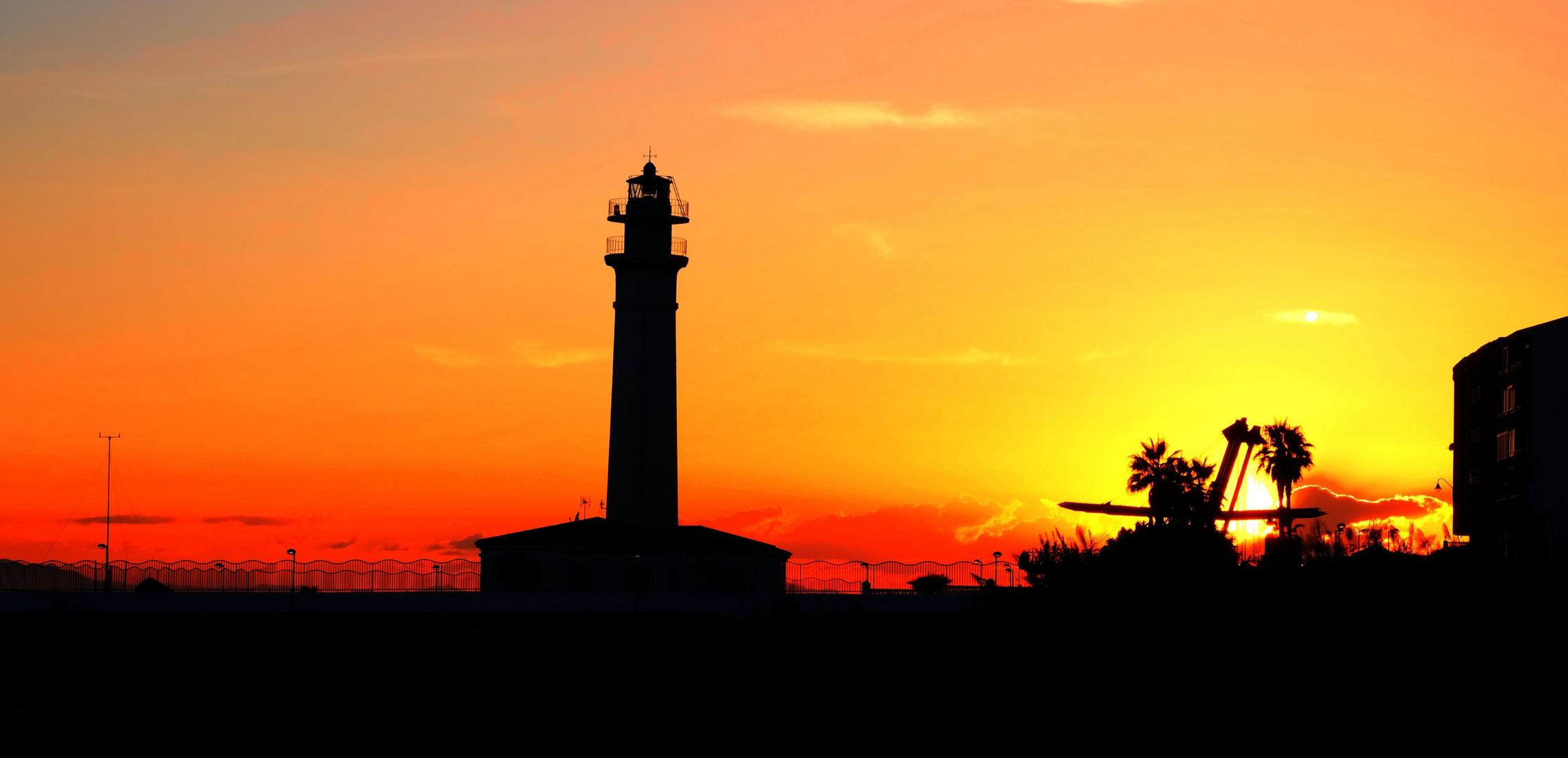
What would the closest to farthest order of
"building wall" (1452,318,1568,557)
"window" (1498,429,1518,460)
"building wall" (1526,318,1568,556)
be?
"building wall" (1526,318,1568,556)
"building wall" (1452,318,1568,557)
"window" (1498,429,1518,460)

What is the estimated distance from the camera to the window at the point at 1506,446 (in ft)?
239

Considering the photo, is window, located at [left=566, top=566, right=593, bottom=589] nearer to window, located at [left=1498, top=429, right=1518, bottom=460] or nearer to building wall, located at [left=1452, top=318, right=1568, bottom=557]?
building wall, located at [left=1452, top=318, right=1568, bottom=557]

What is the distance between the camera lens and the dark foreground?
43.6m

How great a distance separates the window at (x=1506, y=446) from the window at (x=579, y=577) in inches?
1456

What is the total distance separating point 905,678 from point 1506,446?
36.5 meters

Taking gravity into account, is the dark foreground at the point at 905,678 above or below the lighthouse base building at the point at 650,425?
below

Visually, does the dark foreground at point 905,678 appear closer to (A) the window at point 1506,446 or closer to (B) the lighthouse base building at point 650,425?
(B) the lighthouse base building at point 650,425

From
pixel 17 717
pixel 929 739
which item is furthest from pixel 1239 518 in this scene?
pixel 17 717

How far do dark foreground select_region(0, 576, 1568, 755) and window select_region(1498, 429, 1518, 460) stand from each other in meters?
28.4

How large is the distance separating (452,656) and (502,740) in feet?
32.4

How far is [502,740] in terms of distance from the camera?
45.3 metres

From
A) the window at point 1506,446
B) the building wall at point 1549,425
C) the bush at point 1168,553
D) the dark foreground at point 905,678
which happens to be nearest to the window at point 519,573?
the dark foreground at point 905,678

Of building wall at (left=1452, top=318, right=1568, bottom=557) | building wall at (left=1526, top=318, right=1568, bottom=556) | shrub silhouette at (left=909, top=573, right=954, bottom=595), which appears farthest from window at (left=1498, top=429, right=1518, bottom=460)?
shrub silhouette at (left=909, top=573, right=954, bottom=595)

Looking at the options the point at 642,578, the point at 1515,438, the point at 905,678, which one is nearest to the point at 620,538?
the point at 642,578
